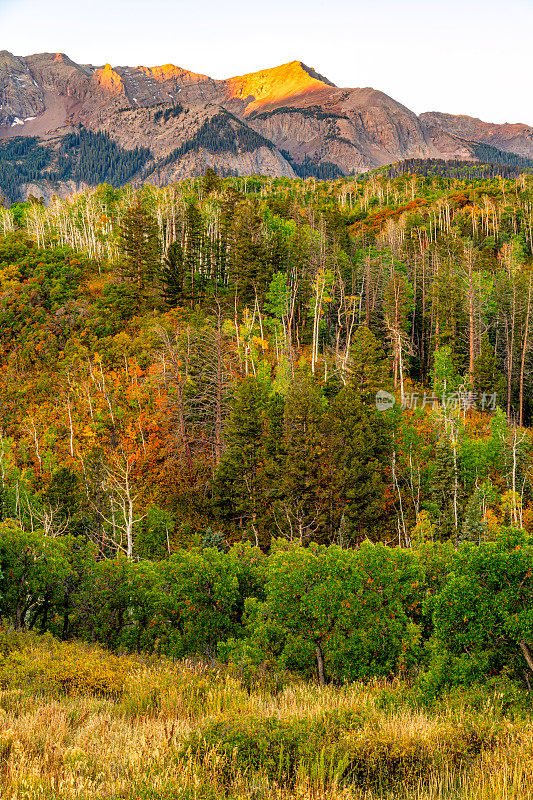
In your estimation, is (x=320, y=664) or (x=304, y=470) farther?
(x=304, y=470)

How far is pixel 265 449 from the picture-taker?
1442 inches

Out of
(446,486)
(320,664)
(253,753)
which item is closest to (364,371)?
(446,486)

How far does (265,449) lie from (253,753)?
2943 centimetres

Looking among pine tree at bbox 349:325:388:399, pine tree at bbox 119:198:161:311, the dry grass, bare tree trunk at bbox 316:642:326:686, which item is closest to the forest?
bare tree trunk at bbox 316:642:326:686

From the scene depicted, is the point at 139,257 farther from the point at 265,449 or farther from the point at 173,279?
the point at 265,449

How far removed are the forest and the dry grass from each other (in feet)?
12.4

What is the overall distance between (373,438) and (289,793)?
3198 centimetres

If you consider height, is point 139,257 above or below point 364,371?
above

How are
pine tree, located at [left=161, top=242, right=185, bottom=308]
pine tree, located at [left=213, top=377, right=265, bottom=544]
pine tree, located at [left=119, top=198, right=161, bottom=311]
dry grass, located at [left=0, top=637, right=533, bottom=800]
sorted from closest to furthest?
dry grass, located at [left=0, top=637, right=533, bottom=800]
pine tree, located at [left=213, top=377, right=265, bottom=544]
pine tree, located at [left=161, top=242, right=185, bottom=308]
pine tree, located at [left=119, top=198, right=161, bottom=311]

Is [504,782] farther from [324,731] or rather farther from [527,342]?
[527,342]

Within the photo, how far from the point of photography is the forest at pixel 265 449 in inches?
616

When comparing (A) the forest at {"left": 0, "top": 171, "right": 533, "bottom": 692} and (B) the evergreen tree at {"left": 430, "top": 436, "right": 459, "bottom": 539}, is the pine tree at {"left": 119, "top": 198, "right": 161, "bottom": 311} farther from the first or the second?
(B) the evergreen tree at {"left": 430, "top": 436, "right": 459, "bottom": 539}

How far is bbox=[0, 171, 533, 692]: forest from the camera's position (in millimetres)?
15648

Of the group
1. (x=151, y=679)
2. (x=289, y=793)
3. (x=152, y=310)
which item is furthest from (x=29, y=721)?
(x=152, y=310)
